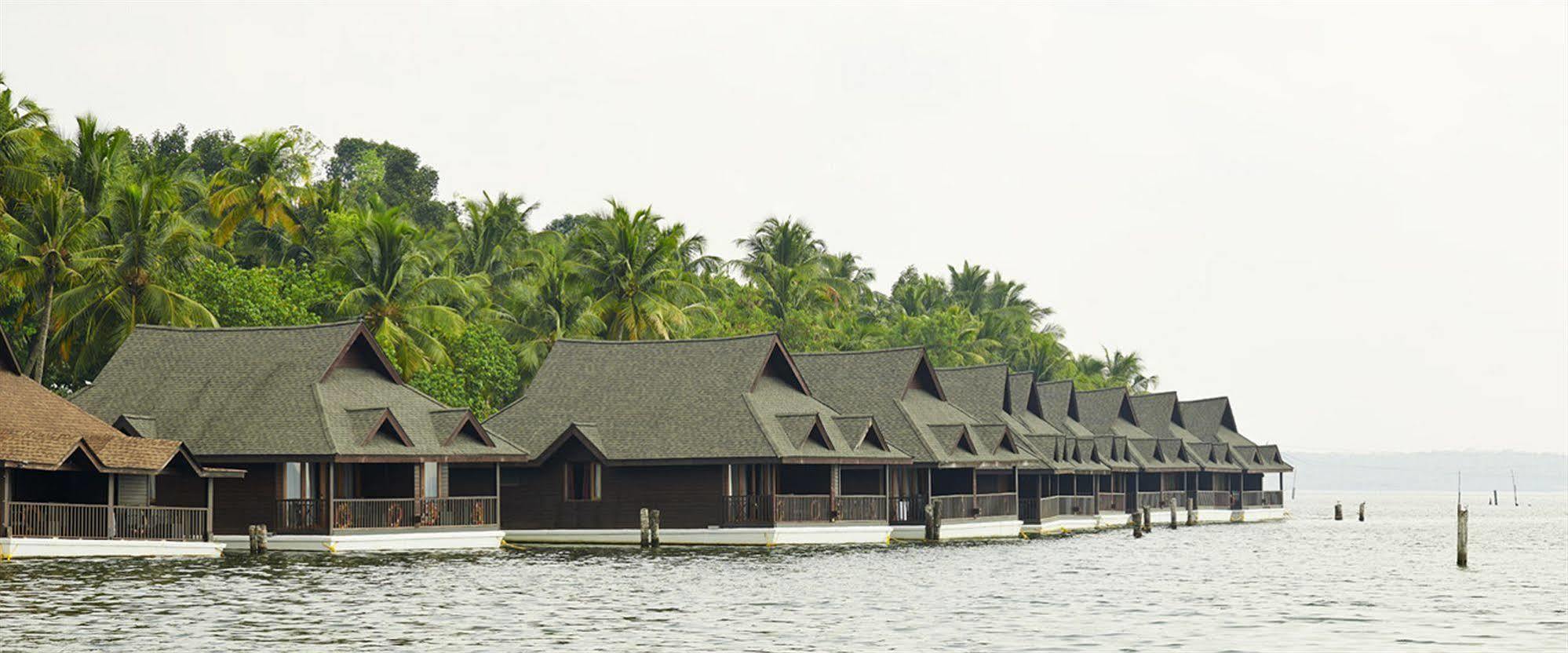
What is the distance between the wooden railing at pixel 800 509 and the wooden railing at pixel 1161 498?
40.0 metres

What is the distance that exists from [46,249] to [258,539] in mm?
20114

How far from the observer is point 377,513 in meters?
57.8

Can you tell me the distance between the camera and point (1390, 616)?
37156 mm

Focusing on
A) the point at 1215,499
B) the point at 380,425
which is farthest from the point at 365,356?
the point at 1215,499

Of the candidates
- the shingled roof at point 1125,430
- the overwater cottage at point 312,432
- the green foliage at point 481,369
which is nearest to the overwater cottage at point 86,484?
the overwater cottage at point 312,432

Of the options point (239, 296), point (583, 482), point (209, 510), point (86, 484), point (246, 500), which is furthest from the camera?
point (239, 296)

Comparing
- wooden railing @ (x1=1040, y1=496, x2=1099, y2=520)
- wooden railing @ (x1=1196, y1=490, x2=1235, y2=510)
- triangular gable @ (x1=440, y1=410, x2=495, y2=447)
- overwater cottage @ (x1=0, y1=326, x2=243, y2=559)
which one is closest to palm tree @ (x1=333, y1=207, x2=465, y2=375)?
triangular gable @ (x1=440, y1=410, x2=495, y2=447)

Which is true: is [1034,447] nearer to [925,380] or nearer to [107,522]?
[925,380]

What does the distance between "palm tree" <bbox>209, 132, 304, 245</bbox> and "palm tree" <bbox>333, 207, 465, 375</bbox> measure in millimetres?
10096

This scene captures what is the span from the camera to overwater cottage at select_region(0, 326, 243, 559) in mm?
47438

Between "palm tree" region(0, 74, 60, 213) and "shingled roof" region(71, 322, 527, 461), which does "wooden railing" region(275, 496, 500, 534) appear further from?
"palm tree" region(0, 74, 60, 213)

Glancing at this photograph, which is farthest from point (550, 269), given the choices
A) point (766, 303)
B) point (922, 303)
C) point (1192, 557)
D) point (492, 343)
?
point (922, 303)

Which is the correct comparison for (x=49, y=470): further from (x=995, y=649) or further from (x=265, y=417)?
(x=995, y=649)

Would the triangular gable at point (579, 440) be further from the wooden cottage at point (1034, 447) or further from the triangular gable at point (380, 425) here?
the wooden cottage at point (1034, 447)
